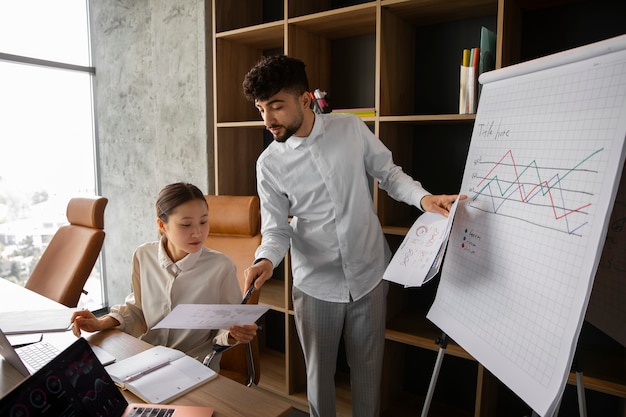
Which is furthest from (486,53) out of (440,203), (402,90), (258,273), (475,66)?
(258,273)

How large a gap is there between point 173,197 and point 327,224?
589mm

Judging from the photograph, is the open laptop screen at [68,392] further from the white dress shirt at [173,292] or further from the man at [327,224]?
the man at [327,224]

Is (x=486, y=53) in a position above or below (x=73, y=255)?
above

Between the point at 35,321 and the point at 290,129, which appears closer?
the point at 35,321

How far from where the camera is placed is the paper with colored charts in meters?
1.29

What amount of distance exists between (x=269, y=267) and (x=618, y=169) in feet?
3.58

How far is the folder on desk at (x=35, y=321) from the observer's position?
4.72 feet

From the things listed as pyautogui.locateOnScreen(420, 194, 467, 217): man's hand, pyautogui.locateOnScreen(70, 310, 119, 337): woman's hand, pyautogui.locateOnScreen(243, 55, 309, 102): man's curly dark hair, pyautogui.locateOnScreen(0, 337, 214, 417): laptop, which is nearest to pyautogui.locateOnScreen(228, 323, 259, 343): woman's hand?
pyautogui.locateOnScreen(0, 337, 214, 417): laptop

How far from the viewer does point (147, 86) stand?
3.22 m

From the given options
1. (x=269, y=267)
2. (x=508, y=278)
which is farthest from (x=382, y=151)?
(x=508, y=278)

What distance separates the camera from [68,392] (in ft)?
2.78

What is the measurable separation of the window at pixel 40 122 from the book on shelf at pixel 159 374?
2.69 m

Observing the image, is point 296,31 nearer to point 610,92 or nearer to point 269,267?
point 269,267

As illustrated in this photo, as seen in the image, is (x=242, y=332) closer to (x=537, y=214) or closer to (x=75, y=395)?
(x=75, y=395)
